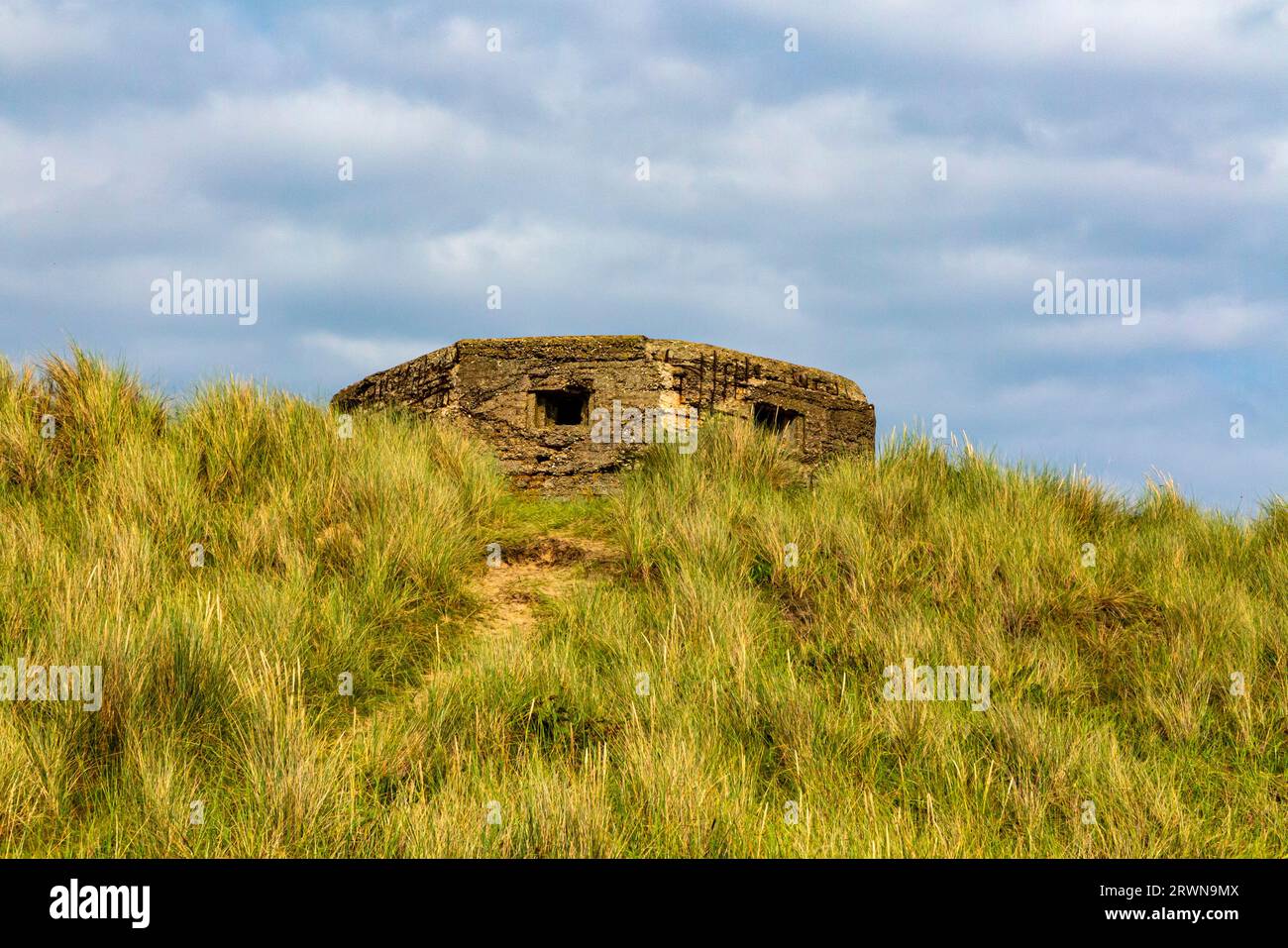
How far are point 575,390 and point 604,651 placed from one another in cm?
461

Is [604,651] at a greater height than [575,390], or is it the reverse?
[575,390]

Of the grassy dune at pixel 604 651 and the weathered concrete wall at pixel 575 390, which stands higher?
the weathered concrete wall at pixel 575 390

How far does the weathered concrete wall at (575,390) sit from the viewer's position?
9.91 meters

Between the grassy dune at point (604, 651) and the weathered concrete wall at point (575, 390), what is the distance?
799 mm

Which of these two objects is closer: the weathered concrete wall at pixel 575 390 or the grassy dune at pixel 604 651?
the grassy dune at pixel 604 651

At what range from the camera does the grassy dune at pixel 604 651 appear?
13.4ft

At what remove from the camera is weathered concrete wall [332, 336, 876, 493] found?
991 cm

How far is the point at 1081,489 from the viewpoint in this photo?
9.25m

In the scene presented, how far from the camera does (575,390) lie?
1014cm

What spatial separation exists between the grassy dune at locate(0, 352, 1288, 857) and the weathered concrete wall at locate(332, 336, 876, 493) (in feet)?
2.62
